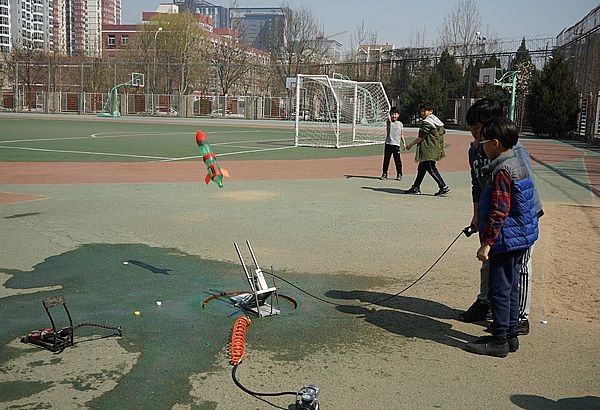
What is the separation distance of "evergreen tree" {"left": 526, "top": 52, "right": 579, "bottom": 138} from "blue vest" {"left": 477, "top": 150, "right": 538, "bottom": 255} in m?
33.7

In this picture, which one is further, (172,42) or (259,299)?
(172,42)

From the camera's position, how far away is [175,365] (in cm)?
447

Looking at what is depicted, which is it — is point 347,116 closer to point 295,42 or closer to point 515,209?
point 515,209

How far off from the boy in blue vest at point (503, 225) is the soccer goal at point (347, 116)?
2110cm

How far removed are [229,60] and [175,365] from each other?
69.7 m

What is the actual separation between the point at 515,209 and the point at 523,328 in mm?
1144

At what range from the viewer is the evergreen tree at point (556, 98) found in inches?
1403

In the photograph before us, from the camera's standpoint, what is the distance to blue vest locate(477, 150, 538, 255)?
4.72 m

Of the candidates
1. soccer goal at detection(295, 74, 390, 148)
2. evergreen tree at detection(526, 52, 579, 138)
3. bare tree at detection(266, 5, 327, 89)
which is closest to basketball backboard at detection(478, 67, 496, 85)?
evergreen tree at detection(526, 52, 579, 138)

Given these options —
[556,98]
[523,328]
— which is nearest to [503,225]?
[523,328]

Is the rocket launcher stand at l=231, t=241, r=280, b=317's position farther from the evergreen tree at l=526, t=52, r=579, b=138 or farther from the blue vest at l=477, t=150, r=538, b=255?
the evergreen tree at l=526, t=52, r=579, b=138

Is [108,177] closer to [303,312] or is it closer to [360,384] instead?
[303,312]

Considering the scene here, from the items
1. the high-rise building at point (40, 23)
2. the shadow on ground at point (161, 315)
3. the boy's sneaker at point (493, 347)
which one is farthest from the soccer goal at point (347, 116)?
the high-rise building at point (40, 23)

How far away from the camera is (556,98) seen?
35.9 m
